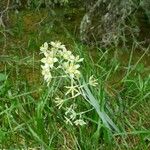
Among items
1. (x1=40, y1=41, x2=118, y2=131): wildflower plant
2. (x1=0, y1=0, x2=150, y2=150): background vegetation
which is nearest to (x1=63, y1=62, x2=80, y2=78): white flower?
(x1=40, y1=41, x2=118, y2=131): wildflower plant

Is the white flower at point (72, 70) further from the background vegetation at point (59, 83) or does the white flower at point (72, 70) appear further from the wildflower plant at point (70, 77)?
the background vegetation at point (59, 83)

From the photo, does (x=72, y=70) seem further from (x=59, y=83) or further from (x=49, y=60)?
(x=59, y=83)

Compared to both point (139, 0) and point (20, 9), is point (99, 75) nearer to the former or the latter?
Answer: point (139, 0)

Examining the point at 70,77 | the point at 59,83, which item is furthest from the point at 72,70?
the point at 59,83

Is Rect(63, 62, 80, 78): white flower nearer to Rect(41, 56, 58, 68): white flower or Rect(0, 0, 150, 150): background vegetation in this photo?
Rect(41, 56, 58, 68): white flower

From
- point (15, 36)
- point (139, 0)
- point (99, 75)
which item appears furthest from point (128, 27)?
point (15, 36)
